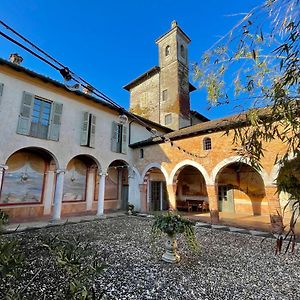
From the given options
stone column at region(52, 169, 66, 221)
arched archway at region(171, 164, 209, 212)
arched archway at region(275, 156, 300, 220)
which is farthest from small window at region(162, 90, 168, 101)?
arched archway at region(275, 156, 300, 220)

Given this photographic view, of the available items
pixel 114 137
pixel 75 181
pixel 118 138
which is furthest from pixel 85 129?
pixel 75 181

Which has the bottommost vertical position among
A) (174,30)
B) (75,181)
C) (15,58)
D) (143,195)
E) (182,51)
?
(143,195)

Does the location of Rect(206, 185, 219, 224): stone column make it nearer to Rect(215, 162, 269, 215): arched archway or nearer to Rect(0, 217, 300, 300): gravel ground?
Rect(0, 217, 300, 300): gravel ground

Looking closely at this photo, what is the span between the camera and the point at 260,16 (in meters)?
2.23

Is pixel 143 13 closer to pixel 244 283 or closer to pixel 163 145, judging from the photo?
pixel 244 283

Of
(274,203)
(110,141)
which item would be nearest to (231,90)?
(274,203)

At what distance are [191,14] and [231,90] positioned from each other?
1.58 m

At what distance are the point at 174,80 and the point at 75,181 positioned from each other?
12769 millimetres

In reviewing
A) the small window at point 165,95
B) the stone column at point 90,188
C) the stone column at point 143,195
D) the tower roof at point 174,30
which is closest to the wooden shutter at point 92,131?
the stone column at point 90,188

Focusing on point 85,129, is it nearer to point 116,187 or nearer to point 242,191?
point 116,187

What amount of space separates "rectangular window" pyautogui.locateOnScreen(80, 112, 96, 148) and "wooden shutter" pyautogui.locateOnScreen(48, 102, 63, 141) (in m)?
1.40

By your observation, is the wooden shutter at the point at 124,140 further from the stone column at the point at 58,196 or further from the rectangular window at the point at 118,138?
the stone column at the point at 58,196

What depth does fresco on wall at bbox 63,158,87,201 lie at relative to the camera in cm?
1232

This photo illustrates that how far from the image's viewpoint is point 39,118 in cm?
991
